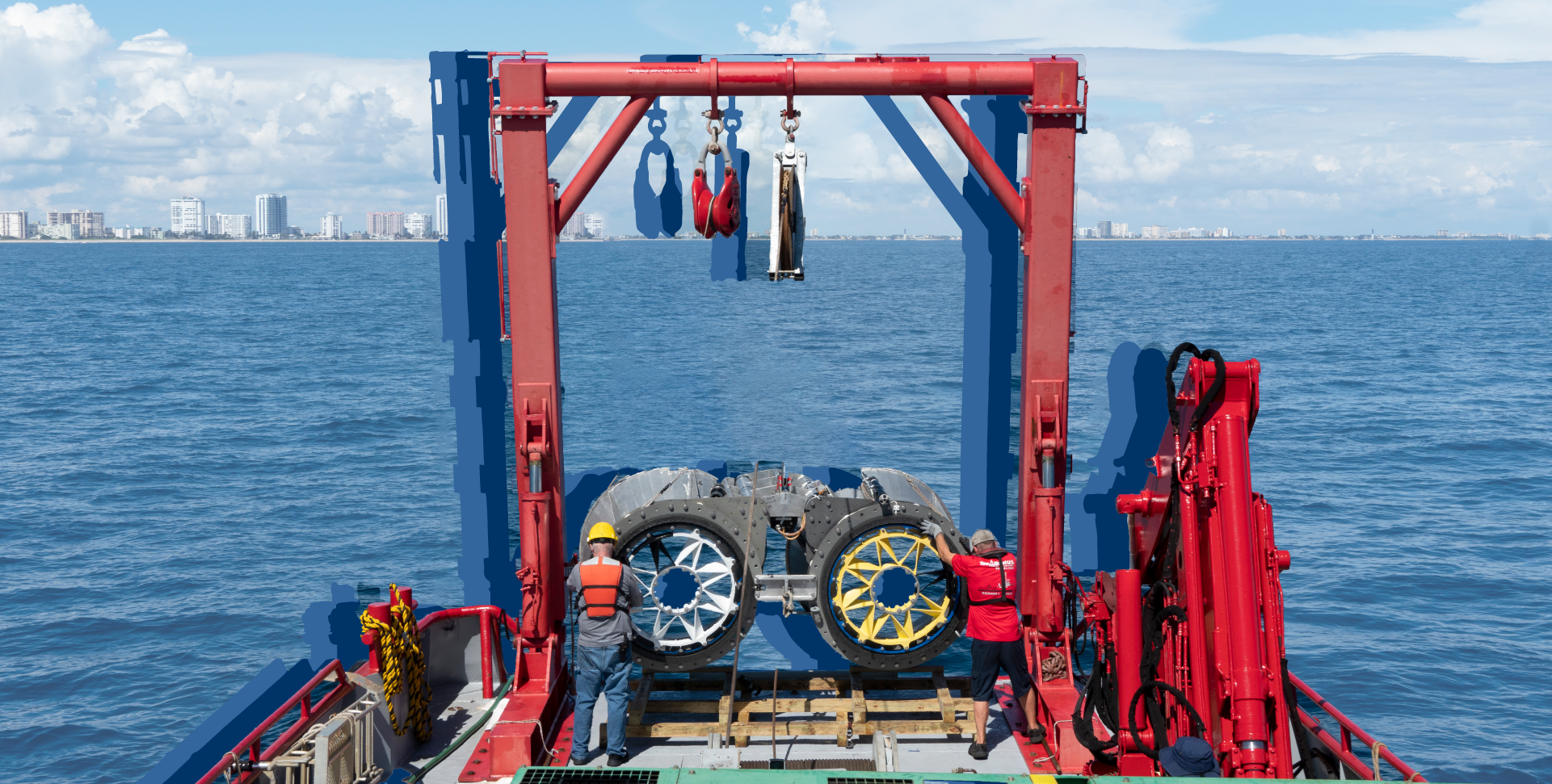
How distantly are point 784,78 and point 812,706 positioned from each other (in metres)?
5.16

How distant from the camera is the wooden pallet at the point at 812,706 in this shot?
945 centimetres

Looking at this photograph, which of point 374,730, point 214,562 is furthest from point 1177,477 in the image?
point 214,562

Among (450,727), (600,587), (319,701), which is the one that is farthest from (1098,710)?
(319,701)

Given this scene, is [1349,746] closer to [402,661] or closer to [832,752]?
[832,752]

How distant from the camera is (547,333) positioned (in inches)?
391

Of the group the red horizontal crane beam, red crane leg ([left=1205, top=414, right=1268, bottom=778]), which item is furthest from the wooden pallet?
the red horizontal crane beam

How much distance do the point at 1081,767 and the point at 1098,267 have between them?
16468cm

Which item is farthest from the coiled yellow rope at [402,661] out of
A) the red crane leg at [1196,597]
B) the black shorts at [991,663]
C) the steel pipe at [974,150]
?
the red crane leg at [1196,597]

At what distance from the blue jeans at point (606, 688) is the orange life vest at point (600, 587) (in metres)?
0.30

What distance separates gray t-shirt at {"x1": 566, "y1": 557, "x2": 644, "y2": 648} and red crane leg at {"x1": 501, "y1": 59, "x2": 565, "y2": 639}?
100cm

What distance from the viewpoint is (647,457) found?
4519cm

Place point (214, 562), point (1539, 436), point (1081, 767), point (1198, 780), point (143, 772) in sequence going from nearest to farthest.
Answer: point (1198, 780)
point (1081, 767)
point (143, 772)
point (214, 562)
point (1539, 436)

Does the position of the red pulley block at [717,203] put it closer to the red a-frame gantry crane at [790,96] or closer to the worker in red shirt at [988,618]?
the red a-frame gantry crane at [790,96]

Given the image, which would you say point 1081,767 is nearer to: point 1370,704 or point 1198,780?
point 1198,780
